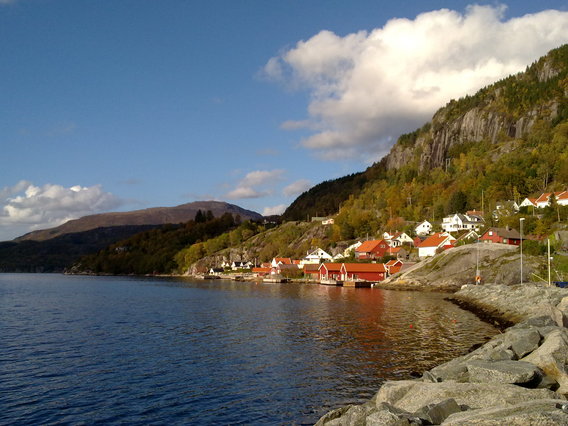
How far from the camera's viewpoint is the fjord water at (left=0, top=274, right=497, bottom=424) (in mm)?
22688

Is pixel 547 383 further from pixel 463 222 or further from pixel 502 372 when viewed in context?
pixel 463 222

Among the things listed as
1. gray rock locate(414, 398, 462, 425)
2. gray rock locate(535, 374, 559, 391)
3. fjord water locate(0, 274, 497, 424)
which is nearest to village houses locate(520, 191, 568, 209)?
fjord water locate(0, 274, 497, 424)

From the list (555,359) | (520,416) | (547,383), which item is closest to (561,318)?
(555,359)

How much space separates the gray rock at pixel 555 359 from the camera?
63.5 ft

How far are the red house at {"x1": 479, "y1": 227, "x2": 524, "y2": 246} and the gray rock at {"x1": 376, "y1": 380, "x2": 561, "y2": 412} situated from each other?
99364 millimetres

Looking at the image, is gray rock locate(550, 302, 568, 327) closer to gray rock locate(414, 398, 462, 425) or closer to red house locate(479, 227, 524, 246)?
gray rock locate(414, 398, 462, 425)

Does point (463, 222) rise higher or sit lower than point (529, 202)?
lower

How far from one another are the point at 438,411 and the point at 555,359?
907 centimetres

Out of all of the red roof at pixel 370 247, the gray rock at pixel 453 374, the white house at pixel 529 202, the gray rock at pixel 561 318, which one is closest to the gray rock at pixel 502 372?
the gray rock at pixel 453 374

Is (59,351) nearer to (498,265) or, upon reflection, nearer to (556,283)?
(556,283)

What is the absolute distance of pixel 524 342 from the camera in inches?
1006

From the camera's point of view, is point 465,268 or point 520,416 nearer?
point 520,416

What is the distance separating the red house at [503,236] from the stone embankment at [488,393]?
288 feet

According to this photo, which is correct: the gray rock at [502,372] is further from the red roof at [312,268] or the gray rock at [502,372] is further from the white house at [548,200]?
the red roof at [312,268]
